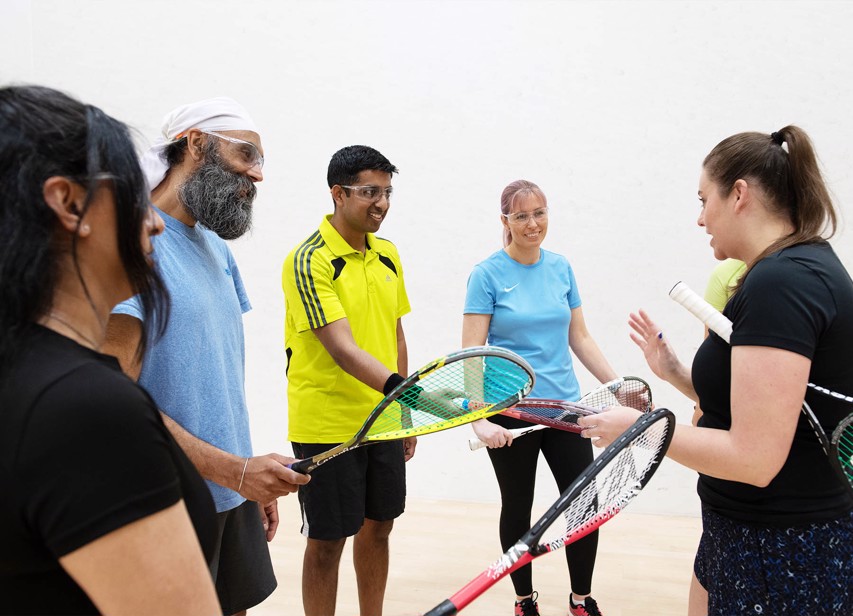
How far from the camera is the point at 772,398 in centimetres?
111

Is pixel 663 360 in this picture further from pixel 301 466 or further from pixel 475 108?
pixel 475 108

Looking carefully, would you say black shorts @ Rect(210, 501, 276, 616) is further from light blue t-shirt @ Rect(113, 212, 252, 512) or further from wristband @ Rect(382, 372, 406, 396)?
wristband @ Rect(382, 372, 406, 396)

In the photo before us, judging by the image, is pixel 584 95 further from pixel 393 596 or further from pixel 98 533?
pixel 98 533

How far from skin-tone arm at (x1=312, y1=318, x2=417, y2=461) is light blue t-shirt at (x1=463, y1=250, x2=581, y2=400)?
1.96 ft

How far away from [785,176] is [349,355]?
1.14m

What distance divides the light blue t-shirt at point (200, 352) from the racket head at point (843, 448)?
3.50ft

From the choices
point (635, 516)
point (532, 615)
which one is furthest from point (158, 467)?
point (635, 516)

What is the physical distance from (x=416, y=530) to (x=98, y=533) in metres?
3.03

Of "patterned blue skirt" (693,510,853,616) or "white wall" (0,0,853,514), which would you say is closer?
"patterned blue skirt" (693,510,853,616)

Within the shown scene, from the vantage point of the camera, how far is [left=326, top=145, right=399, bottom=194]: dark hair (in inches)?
90.4

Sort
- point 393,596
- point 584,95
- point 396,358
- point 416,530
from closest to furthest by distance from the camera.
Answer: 1. point 396,358
2. point 393,596
3. point 416,530
4. point 584,95

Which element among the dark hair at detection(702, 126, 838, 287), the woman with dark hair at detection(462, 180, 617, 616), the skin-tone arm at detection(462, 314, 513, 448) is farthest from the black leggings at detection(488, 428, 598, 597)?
the dark hair at detection(702, 126, 838, 287)

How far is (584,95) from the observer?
3.74m

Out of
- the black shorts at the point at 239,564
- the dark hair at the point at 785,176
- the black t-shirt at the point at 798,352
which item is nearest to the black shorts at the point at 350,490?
the black shorts at the point at 239,564
